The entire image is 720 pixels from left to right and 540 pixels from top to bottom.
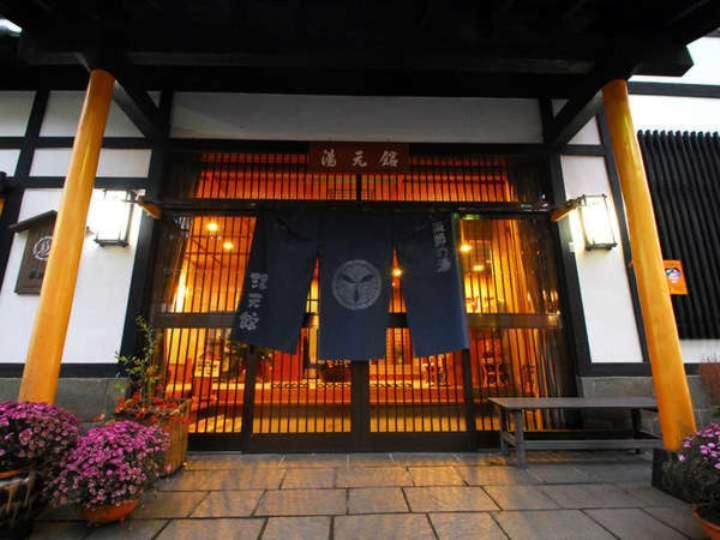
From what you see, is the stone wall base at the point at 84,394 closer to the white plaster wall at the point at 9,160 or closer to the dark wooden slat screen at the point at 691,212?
the white plaster wall at the point at 9,160

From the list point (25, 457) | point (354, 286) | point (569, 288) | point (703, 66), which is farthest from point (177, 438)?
point (703, 66)

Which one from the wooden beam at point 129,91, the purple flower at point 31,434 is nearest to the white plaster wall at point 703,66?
the wooden beam at point 129,91

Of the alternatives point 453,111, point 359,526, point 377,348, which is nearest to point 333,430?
point 377,348

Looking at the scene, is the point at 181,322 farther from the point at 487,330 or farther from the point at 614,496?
the point at 614,496

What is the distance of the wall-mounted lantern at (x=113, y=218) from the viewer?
492 centimetres

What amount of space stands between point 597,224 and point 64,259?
6.92 m

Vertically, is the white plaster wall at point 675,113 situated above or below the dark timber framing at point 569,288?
above

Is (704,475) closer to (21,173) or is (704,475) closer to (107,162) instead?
(107,162)

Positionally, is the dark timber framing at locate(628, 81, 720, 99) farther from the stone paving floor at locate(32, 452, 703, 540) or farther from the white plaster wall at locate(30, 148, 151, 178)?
the white plaster wall at locate(30, 148, 151, 178)

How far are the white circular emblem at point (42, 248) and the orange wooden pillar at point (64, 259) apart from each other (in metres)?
1.82

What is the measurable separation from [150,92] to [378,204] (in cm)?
430

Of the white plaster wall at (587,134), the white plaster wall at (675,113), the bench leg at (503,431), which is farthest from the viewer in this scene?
the white plaster wall at (675,113)

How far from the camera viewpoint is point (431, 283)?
491cm

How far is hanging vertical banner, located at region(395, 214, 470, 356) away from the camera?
469cm
